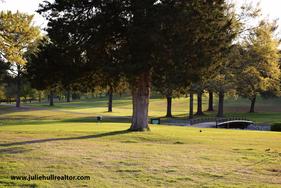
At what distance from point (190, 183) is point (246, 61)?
41.6 metres

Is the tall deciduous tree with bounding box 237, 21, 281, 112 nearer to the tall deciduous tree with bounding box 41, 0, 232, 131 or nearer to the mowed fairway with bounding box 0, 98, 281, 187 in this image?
the tall deciduous tree with bounding box 41, 0, 232, 131

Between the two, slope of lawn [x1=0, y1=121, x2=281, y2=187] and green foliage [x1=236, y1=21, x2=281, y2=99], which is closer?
slope of lawn [x1=0, y1=121, x2=281, y2=187]

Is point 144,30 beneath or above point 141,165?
above

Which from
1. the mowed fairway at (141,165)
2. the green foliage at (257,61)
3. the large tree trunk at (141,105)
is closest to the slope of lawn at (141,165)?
the mowed fairway at (141,165)

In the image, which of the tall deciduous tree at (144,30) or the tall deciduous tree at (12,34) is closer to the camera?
the tall deciduous tree at (144,30)

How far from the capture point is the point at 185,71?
20109mm

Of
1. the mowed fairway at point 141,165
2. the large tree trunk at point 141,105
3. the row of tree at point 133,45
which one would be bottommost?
the mowed fairway at point 141,165

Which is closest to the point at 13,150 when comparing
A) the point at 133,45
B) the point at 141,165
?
the point at 141,165

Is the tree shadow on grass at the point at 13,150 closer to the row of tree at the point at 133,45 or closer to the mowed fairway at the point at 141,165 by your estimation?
the mowed fairway at the point at 141,165

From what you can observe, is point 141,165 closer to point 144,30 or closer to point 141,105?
point 144,30

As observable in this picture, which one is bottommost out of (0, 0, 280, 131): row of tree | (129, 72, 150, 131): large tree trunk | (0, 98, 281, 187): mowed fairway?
(0, 98, 281, 187): mowed fairway

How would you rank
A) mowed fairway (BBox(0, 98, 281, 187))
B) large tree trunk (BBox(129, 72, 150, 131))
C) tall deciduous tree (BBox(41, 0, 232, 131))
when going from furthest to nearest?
large tree trunk (BBox(129, 72, 150, 131)) < tall deciduous tree (BBox(41, 0, 232, 131)) < mowed fairway (BBox(0, 98, 281, 187))

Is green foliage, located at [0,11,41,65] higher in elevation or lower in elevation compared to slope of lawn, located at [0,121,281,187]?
higher

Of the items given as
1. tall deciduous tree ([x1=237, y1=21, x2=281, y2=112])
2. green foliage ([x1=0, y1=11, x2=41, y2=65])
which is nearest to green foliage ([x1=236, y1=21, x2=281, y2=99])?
tall deciduous tree ([x1=237, y1=21, x2=281, y2=112])
